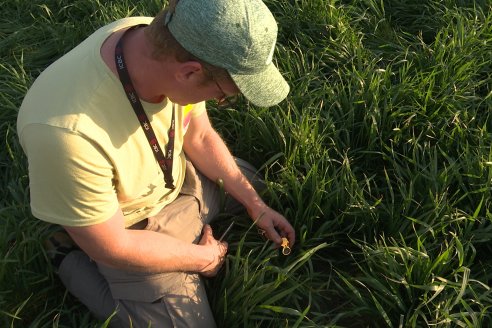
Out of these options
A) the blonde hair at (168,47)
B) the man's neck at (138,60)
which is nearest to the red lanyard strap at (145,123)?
the man's neck at (138,60)

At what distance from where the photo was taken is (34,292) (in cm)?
234

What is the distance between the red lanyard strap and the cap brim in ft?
1.06

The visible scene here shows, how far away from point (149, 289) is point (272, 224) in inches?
23.0

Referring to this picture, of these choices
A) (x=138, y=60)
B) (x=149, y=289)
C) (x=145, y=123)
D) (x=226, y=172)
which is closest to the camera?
(x=138, y=60)

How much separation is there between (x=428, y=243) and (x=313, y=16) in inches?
67.2

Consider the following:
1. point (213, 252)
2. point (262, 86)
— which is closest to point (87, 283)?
point (213, 252)

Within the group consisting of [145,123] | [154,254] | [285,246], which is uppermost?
[145,123]

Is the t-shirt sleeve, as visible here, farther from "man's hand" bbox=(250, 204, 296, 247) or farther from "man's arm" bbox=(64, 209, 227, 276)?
"man's hand" bbox=(250, 204, 296, 247)

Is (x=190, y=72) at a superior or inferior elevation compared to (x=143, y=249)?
superior

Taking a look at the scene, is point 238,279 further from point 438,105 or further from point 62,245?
point 438,105

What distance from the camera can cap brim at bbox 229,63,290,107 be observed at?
5.61ft

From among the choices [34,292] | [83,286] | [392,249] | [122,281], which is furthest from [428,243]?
[34,292]

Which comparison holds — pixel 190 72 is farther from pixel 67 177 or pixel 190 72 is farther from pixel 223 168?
pixel 223 168

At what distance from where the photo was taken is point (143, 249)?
2.04 m
